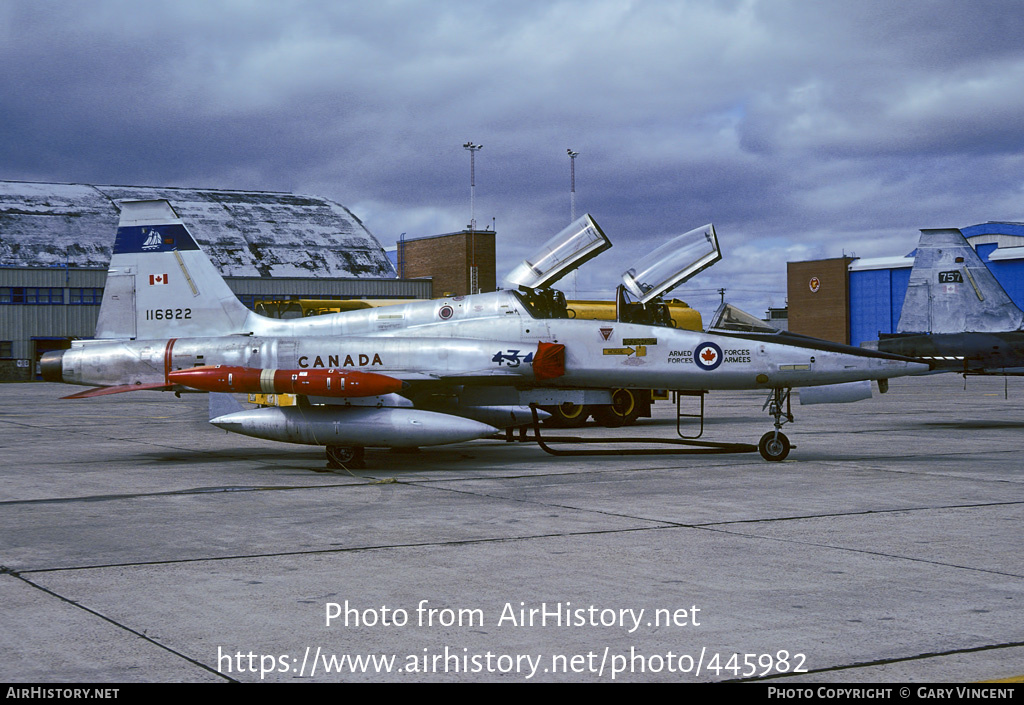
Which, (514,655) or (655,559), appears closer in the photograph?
(514,655)

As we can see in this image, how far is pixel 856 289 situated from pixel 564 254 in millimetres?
68422

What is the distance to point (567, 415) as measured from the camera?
70.1ft

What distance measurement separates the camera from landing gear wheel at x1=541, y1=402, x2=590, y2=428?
69.4 feet

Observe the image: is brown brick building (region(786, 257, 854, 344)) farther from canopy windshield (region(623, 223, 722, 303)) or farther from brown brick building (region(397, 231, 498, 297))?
canopy windshield (region(623, 223, 722, 303))

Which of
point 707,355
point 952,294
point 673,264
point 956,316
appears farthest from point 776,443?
point 952,294

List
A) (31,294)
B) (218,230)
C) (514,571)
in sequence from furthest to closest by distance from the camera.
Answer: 1. (218,230)
2. (31,294)
3. (514,571)

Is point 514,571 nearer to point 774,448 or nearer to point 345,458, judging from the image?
point 345,458

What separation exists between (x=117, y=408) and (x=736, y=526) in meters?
26.8

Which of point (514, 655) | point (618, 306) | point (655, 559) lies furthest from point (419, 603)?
point (618, 306)

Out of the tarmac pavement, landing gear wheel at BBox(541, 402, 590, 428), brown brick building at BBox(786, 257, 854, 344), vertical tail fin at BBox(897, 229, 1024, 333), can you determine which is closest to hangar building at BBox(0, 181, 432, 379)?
brown brick building at BBox(786, 257, 854, 344)

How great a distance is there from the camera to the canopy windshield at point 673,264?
46.6 feet

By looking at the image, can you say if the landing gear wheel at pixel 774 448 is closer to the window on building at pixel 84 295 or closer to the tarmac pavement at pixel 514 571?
the tarmac pavement at pixel 514 571

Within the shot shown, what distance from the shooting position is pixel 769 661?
4.71m
